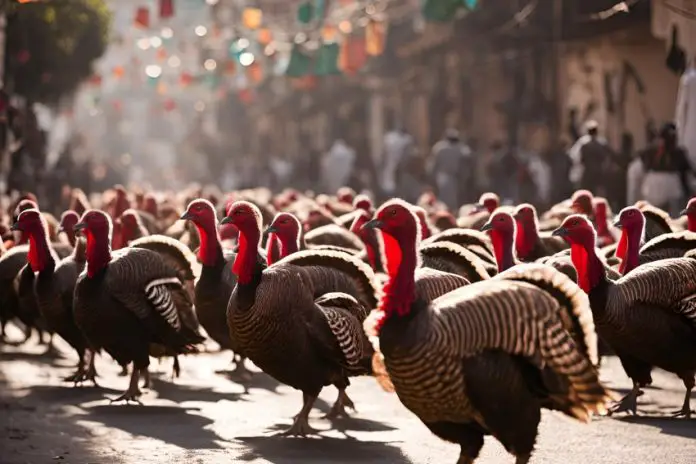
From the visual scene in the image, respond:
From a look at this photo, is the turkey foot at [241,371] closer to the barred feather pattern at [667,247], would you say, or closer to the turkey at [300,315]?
the turkey at [300,315]

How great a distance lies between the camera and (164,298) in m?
13.4

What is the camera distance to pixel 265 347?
11398mm

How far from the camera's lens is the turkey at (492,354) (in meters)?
8.63

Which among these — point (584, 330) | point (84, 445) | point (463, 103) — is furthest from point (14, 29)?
point (584, 330)

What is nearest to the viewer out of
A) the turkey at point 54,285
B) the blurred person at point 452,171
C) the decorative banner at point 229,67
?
the turkey at point 54,285

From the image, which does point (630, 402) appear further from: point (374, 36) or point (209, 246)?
point (374, 36)

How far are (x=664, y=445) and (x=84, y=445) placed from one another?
143 inches

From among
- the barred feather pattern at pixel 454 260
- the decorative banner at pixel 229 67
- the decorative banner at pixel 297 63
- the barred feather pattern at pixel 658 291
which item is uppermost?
the decorative banner at pixel 229 67

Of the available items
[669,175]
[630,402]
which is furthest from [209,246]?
[669,175]

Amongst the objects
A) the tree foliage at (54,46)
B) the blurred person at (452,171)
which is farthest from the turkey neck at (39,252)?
the tree foliage at (54,46)

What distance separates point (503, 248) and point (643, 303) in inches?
70.7

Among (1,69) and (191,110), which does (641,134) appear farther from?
(191,110)

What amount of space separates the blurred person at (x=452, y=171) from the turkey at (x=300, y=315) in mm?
22817

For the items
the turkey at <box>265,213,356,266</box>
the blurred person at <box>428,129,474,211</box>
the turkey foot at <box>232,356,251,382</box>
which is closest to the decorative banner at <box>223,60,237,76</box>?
the blurred person at <box>428,129,474,211</box>
